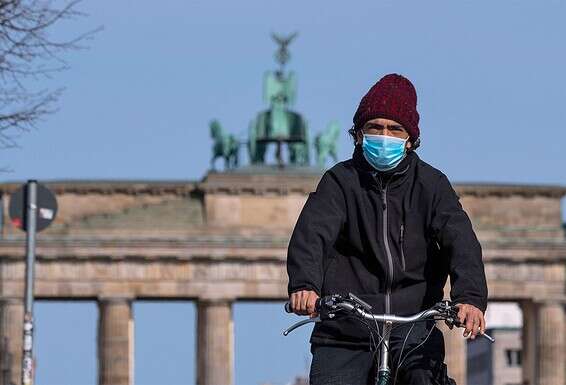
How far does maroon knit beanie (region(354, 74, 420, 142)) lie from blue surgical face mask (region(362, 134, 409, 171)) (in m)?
0.15

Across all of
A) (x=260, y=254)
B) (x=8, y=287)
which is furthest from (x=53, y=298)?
(x=260, y=254)

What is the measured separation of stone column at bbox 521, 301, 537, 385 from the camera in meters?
106

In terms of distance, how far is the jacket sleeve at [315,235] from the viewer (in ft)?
37.5

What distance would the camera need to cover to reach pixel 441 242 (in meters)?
11.6

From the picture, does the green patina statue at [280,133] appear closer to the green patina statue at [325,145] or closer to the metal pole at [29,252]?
the green patina statue at [325,145]

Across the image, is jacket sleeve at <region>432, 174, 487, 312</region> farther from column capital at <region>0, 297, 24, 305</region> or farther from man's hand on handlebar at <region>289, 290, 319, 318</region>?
column capital at <region>0, 297, 24, 305</region>

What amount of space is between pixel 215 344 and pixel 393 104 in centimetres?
9270

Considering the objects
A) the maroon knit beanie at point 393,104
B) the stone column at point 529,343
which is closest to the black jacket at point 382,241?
the maroon knit beanie at point 393,104

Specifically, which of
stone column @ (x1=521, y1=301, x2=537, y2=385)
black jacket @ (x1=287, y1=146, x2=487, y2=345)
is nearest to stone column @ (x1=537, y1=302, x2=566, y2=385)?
stone column @ (x1=521, y1=301, x2=537, y2=385)

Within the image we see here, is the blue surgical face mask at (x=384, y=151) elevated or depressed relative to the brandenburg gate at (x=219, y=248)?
depressed

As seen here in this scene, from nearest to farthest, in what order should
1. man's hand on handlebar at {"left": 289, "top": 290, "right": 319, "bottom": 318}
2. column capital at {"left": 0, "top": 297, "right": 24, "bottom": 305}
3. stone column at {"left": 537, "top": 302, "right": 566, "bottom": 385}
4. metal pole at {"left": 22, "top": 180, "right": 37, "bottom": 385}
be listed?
man's hand on handlebar at {"left": 289, "top": 290, "right": 319, "bottom": 318} < metal pole at {"left": 22, "top": 180, "right": 37, "bottom": 385} < column capital at {"left": 0, "top": 297, "right": 24, "bottom": 305} < stone column at {"left": 537, "top": 302, "right": 566, "bottom": 385}

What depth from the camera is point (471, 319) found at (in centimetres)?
1120

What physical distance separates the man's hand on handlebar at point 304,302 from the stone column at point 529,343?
310ft

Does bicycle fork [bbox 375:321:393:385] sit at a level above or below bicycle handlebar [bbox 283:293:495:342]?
below
